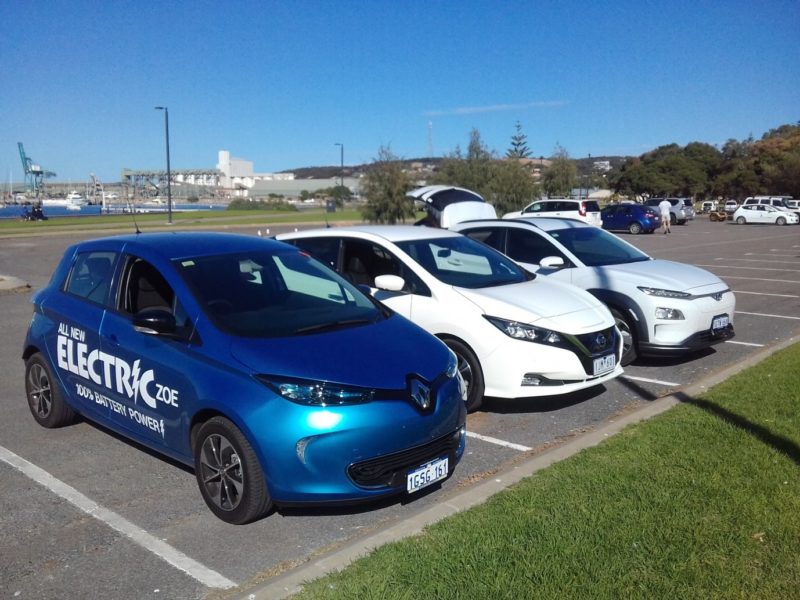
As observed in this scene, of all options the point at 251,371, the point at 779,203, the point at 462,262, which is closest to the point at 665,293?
the point at 462,262

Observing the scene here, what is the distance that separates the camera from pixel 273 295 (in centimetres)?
528

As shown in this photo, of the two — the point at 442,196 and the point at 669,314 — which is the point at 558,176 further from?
the point at 669,314

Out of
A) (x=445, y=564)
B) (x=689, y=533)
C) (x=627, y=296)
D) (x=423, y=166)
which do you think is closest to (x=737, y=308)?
(x=627, y=296)

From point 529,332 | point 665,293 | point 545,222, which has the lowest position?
point 529,332

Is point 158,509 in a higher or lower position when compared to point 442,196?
lower

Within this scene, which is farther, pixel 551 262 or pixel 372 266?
pixel 551 262

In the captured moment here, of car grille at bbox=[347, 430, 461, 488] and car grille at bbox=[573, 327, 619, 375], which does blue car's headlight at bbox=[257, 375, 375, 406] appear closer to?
car grille at bbox=[347, 430, 461, 488]

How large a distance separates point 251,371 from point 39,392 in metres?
2.95

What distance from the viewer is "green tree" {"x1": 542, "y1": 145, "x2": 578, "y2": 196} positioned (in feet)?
159

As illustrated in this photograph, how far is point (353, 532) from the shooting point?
175 inches

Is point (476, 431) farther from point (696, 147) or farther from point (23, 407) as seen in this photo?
point (696, 147)

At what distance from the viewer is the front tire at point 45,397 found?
19.9ft

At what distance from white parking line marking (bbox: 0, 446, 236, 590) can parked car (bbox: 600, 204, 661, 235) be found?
34883 millimetres

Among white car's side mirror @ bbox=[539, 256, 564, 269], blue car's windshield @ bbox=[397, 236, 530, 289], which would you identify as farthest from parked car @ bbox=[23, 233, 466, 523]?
white car's side mirror @ bbox=[539, 256, 564, 269]
